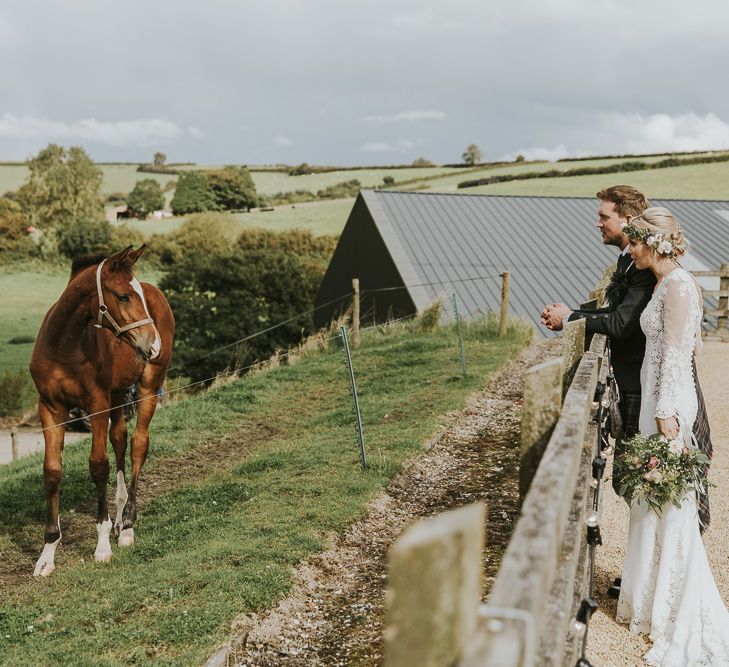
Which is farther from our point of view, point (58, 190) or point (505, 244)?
point (58, 190)

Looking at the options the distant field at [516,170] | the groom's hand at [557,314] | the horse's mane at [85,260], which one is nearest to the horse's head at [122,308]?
the horse's mane at [85,260]

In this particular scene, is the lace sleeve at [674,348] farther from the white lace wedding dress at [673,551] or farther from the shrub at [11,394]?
the shrub at [11,394]

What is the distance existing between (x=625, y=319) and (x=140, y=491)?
6.09 meters

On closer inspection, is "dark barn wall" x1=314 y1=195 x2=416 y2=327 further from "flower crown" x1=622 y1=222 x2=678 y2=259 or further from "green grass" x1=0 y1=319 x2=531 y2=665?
"flower crown" x1=622 y1=222 x2=678 y2=259

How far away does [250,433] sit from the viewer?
35.9ft

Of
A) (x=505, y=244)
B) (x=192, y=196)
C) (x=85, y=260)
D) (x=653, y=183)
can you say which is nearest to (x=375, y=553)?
(x=85, y=260)

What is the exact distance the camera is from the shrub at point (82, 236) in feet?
163

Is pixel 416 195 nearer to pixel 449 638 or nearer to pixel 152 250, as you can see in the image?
pixel 449 638

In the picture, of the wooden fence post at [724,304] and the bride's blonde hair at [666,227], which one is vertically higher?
the bride's blonde hair at [666,227]

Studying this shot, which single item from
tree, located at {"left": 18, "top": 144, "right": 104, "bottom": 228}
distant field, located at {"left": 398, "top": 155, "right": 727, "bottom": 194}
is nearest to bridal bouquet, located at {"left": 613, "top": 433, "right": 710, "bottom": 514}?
distant field, located at {"left": 398, "top": 155, "right": 727, "bottom": 194}

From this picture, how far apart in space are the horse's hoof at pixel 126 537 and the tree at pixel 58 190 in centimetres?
5776

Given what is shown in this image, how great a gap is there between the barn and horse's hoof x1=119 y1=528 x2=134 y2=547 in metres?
12.0

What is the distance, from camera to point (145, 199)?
72.2 metres

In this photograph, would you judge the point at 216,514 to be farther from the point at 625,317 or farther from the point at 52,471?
the point at 625,317
